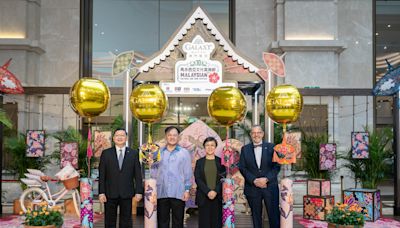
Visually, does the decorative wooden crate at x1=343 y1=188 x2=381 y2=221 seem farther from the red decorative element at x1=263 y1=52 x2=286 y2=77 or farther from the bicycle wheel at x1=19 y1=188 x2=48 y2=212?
the bicycle wheel at x1=19 y1=188 x2=48 y2=212

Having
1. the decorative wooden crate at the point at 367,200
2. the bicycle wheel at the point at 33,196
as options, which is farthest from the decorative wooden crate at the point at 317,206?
the bicycle wheel at the point at 33,196

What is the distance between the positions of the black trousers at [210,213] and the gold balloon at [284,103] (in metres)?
1.11

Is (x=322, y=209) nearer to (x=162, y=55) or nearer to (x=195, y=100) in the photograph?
(x=162, y=55)

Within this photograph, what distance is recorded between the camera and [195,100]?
9.41 metres

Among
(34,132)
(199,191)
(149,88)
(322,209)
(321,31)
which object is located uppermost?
(321,31)

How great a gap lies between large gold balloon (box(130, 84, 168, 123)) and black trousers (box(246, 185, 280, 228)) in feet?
4.45

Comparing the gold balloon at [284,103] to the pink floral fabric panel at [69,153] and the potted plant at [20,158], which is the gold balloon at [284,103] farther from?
the potted plant at [20,158]

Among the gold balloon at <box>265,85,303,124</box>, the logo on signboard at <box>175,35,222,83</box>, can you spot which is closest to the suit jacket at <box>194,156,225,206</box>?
the gold balloon at <box>265,85,303,124</box>

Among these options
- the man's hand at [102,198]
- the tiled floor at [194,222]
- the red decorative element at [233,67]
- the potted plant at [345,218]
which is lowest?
the tiled floor at [194,222]

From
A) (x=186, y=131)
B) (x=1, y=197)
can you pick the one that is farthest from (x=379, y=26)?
(x=1, y=197)

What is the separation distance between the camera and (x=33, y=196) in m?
6.86

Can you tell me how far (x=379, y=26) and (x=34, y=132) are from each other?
7126 millimetres

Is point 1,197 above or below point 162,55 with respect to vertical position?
below

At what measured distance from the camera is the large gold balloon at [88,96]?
4957mm
